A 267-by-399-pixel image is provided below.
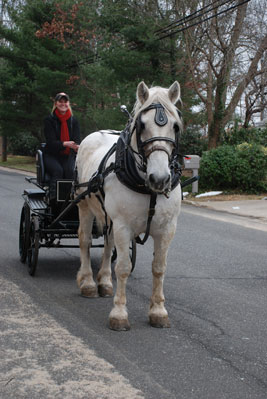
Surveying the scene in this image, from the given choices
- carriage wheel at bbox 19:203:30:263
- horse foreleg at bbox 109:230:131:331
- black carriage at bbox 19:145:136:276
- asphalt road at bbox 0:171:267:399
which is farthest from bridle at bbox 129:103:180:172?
carriage wheel at bbox 19:203:30:263

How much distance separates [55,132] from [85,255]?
1925 mm

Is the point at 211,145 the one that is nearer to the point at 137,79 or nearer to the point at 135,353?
the point at 137,79

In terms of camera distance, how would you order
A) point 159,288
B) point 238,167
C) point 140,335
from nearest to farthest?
1. point 140,335
2. point 159,288
3. point 238,167

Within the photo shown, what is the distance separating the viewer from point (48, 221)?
7438mm

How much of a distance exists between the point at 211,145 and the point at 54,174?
1515 cm

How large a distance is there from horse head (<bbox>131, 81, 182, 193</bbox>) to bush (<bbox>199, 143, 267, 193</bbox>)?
1292cm

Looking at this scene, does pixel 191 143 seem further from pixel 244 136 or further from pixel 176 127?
pixel 176 127

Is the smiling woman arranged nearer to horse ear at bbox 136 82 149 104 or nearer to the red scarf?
the red scarf

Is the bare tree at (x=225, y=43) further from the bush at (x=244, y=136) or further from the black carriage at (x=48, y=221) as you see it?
the black carriage at (x=48, y=221)

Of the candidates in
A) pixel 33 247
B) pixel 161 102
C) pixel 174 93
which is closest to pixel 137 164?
pixel 161 102

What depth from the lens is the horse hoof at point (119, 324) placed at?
202 inches

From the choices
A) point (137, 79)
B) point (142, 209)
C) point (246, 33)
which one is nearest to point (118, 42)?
point (137, 79)

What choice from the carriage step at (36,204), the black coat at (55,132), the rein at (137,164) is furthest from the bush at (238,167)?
the rein at (137,164)

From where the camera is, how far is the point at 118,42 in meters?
24.5
